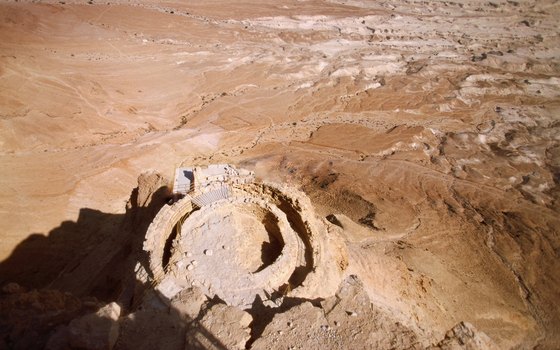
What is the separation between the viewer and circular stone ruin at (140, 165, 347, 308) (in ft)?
24.1

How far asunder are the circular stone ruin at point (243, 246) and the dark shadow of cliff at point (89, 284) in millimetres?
804

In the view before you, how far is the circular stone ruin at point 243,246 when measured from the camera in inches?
290

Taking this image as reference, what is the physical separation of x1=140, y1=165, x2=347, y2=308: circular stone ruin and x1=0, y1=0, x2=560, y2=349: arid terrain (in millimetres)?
382

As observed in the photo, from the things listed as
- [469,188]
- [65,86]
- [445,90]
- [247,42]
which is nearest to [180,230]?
[469,188]

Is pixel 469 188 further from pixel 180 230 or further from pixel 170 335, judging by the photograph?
pixel 170 335

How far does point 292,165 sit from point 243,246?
665 cm

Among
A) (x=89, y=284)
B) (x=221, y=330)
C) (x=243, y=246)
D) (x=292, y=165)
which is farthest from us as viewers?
(x=292, y=165)

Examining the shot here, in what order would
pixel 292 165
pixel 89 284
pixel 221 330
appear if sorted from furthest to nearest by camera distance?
pixel 292 165, pixel 89 284, pixel 221 330

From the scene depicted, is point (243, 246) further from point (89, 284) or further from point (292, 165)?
point (292, 165)

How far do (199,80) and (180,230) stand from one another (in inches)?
580

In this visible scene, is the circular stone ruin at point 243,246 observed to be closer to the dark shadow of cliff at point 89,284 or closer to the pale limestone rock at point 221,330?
the dark shadow of cliff at point 89,284

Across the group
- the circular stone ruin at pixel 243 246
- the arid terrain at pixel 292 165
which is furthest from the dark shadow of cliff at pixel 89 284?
the circular stone ruin at pixel 243 246

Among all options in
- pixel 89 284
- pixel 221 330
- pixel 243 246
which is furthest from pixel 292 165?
pixel 221 330

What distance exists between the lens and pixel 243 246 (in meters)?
8.68
